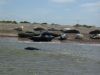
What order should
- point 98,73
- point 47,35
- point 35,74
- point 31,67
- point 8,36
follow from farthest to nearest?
1. point 8,36
2. point 47,35
3. point 31,67
4. point 98,73
5. point 35,74

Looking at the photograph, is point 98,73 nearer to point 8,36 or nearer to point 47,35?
point 47,35

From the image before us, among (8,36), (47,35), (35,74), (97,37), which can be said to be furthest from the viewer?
(8,36)

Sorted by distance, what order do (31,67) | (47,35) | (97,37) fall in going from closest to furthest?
(31,67) < (47,35) < (97,37)

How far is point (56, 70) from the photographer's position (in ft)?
124

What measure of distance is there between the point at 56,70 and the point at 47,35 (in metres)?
60.3

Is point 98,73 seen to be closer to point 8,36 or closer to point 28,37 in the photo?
point 28,37

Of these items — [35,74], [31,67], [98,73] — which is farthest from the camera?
[31,67]

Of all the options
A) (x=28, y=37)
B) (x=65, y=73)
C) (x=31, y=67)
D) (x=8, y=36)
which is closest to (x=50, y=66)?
(x=31, y=67)

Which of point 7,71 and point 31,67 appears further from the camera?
point 31,67

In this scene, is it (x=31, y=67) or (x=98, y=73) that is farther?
(x=31, y=67)

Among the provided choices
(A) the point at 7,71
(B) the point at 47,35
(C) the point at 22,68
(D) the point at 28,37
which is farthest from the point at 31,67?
(D) the point at 28,37

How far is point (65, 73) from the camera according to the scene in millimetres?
35531

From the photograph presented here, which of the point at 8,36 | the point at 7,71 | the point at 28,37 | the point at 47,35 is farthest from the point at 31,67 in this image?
the point at 8,36

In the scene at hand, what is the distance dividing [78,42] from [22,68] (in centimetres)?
6466
